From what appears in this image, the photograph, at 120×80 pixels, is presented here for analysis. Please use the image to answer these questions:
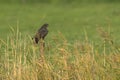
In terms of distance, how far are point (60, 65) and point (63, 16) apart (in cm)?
1631

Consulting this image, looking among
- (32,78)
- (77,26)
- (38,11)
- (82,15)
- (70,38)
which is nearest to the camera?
(32,78)

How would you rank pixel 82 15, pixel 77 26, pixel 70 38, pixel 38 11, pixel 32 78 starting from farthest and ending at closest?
pixel 38 11, pixel 82 15, pixel 77 26, pixel 70 38, pixel 32 78

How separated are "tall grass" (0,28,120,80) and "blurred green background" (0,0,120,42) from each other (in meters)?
7.65

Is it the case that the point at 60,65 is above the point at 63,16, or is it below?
below

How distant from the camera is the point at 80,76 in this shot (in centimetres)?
1075

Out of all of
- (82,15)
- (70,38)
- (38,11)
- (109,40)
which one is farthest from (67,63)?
(38,11)

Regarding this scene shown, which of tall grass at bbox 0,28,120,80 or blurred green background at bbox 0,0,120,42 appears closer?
tall grass at bbox 0,28,120,80

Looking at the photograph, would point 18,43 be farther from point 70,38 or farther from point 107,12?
point 107,12

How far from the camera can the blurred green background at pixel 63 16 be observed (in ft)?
72.2

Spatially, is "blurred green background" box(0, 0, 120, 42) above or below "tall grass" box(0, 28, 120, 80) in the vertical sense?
above

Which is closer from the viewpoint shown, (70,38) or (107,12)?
(70,38)

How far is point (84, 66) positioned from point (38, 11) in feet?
61.9

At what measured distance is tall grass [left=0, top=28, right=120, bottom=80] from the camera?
35.2 feet

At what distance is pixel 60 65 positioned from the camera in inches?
431
